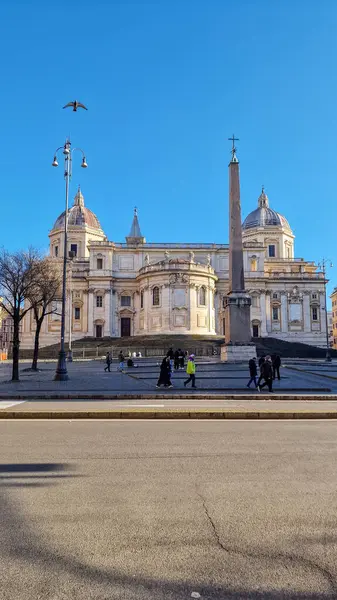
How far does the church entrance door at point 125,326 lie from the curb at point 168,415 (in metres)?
63.2

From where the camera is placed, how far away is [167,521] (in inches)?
159

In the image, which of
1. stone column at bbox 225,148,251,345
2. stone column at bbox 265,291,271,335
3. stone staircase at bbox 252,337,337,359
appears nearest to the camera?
stone column at bbox 225,148,251,345

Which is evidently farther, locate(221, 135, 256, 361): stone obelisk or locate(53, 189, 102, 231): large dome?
locate(53, 189, 102, 231): large dome

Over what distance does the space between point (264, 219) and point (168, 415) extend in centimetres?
8013

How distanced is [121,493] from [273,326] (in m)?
74.2

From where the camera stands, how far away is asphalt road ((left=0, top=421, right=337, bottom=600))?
3041 mm

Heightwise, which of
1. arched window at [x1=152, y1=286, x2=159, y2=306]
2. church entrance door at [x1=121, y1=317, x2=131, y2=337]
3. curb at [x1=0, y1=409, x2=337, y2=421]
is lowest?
curb at [x1=0, y1=409, x2=337, y2=421]

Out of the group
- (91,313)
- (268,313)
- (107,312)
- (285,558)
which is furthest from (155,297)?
(285,558)

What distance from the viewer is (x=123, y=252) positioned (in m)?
76.6

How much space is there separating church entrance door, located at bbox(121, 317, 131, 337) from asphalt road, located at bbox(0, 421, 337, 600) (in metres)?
67.1

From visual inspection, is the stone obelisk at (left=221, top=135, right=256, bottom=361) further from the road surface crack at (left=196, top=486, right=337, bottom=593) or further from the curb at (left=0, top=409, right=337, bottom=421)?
the road surface crack at (left=196, top=486, right=337, bottom=593)

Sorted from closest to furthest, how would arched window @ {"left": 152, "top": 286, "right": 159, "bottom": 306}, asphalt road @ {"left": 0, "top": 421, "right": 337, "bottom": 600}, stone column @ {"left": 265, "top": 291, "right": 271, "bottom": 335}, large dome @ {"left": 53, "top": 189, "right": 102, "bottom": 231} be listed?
asphalt road @ {"left": 0, "top": 421, "right": 337, "bottom": 600}
arched window @ {"left": 152, "top": 286, "right": 159, "bottom": 306}
stone column @ {"left": 265, "top": 291, "right": 271, "bottom": 335}
large dome @ {"left": 53, "top": 189, "right": 102, "bottom": 231}

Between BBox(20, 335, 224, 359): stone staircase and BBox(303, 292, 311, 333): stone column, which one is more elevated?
BBox(303, 292, 311, 333): stone column

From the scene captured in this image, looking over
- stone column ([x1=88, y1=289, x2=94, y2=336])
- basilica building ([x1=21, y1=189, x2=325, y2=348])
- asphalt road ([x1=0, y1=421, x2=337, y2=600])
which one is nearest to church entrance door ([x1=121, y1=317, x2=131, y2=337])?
basilica building ([x1=21, y1=189, x2=325, y2=348])
